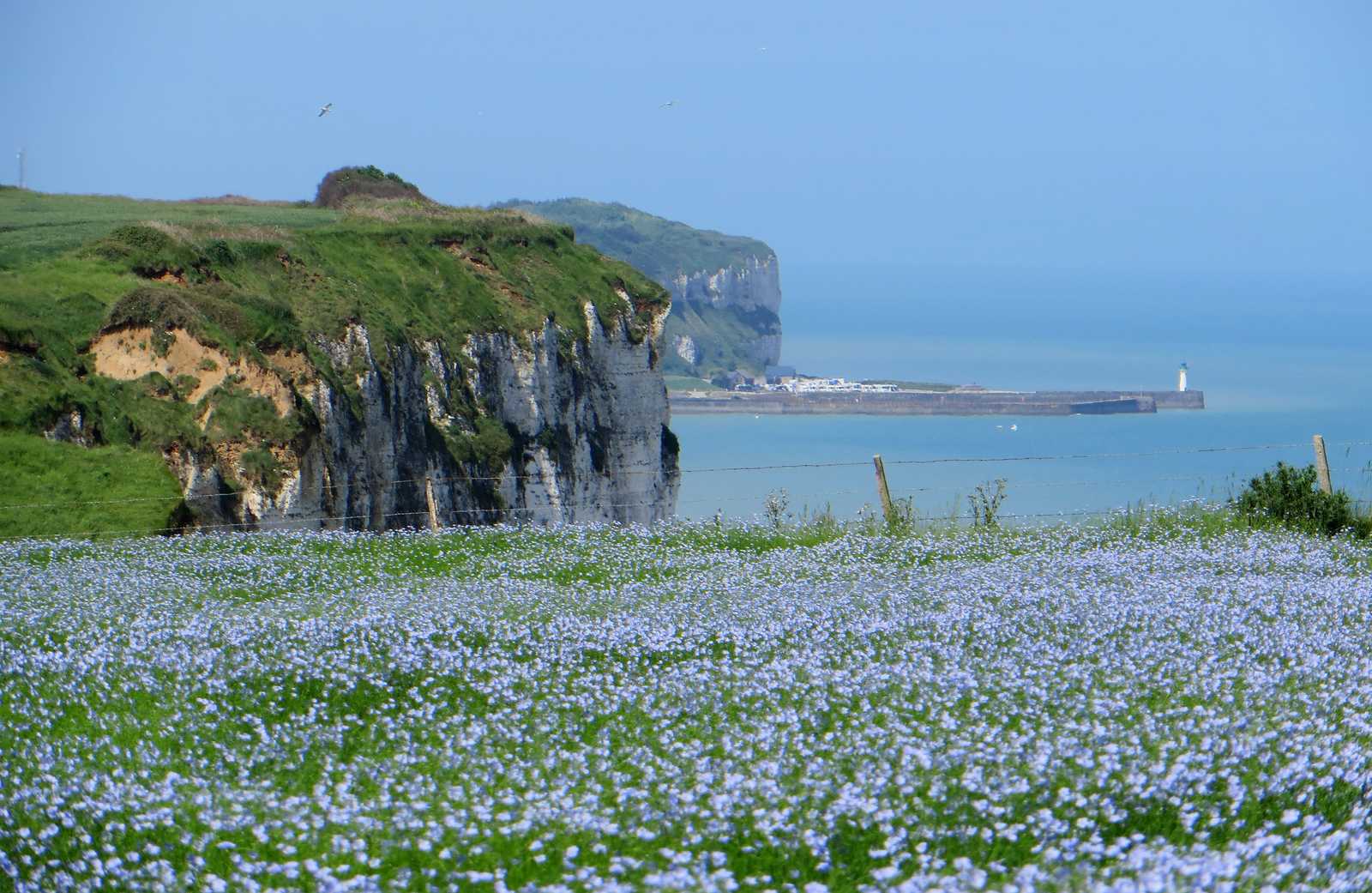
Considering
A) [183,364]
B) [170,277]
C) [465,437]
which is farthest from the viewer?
[465,437]

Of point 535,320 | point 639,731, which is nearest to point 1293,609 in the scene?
point 639,731

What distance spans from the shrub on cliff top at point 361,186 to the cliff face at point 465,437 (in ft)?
62.0

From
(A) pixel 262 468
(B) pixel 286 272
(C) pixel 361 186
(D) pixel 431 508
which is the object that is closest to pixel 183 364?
(A) pixel 262 468

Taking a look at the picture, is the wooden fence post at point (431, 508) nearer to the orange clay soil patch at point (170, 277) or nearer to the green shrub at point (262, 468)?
the green shrub at point (262, 468)

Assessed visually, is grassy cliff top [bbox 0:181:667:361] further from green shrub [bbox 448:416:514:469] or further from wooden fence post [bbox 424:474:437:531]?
wooden fence post [bbox 424:474:437:531]

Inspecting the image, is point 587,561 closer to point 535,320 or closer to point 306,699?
point 306,699

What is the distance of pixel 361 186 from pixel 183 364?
141ft

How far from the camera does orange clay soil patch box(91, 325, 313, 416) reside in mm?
33812

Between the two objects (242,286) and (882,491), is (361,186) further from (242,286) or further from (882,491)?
(882,491)

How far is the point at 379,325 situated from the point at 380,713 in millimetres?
34965

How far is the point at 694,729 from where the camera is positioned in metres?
10.2

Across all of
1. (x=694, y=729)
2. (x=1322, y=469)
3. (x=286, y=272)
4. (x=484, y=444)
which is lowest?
(x=694, y=729)

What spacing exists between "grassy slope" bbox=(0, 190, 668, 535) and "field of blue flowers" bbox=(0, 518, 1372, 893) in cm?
1349

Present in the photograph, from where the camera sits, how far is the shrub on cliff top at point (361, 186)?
243 ft
